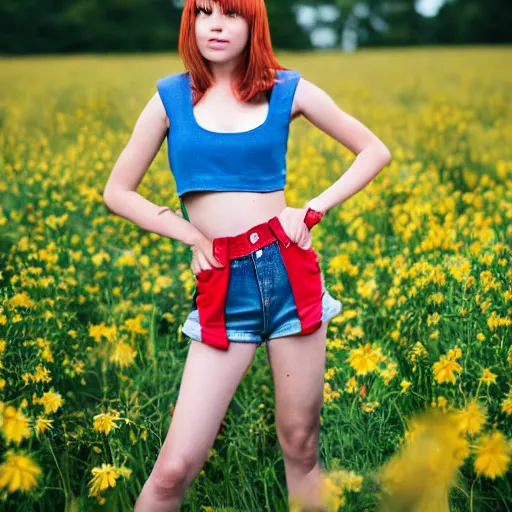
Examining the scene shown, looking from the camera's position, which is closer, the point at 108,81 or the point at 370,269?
the point at 370,269

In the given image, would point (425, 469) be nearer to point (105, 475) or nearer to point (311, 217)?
point (311, 217)

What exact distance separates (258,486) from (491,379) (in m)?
0.80

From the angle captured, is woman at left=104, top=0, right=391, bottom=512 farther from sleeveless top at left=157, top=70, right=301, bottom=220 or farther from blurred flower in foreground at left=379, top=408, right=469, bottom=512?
blurred flower in foreground at left=379, top=408, right=469, bottom=512

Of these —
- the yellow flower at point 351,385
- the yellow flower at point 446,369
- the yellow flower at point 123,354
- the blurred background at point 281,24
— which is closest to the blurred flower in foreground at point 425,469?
the yellow flower at point 446,369

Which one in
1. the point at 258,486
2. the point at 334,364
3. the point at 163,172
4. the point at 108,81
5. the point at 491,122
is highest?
the point at 108,81

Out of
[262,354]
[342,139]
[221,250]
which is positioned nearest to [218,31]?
[342,139]

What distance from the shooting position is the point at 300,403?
1978 mm

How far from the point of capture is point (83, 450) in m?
2.46

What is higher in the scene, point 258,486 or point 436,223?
point 436,223

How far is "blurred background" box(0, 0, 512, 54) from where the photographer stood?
457 inches

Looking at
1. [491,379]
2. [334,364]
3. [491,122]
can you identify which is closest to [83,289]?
[334,364]

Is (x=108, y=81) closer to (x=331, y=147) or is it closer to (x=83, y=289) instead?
(x=331, y=147)

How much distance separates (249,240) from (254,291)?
0.13 metres

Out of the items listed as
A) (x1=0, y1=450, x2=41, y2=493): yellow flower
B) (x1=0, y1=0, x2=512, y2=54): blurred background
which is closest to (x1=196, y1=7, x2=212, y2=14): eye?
(x1=0, y1=450, x2=41, y2=493): yellow flower
